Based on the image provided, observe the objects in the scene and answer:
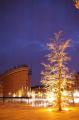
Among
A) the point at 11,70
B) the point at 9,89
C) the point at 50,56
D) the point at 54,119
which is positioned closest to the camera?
the point at 54,119

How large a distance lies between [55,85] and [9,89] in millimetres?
114235

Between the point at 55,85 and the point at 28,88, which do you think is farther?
the point at 28,88

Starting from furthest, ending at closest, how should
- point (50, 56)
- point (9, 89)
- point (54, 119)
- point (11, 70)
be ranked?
point (11, 70) < point (9, 89) < point (50, 56) < point (54, 119)

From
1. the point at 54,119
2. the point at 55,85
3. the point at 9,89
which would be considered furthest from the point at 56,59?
the point at 9,89

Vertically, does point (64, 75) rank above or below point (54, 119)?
above

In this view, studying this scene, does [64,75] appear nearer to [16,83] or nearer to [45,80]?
[45,80]

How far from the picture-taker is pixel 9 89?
14550cm

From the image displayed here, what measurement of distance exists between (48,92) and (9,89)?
371ft

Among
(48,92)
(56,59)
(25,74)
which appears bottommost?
(48,92)

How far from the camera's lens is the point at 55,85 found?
32.9m

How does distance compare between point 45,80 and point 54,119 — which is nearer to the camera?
point 54,119

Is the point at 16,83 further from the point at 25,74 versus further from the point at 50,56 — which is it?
the point at 50,56

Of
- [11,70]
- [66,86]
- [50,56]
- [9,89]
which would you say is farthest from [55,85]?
[11,70]

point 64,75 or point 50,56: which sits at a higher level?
point 50,56
